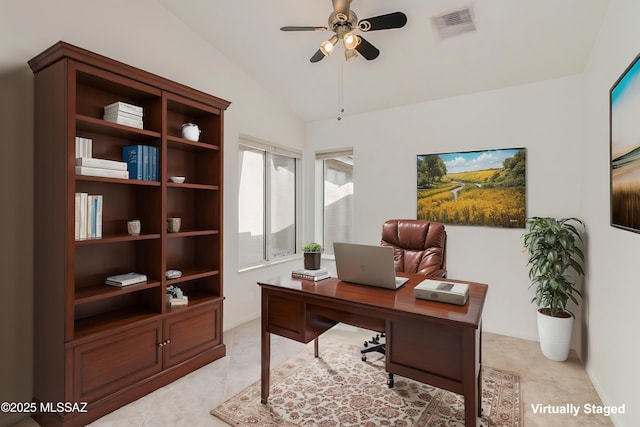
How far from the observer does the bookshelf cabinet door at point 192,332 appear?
7.95 feet

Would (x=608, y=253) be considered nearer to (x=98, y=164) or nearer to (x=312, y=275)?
(x=312, y=275)

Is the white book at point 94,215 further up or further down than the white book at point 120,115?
further down

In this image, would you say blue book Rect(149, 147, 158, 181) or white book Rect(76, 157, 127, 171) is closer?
white book Rect(76, 157, 127, 171)

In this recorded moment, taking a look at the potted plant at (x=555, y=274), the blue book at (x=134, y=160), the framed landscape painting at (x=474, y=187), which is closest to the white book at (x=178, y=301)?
the blue book at (x=134, y=160)

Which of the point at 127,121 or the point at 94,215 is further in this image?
the point at 127,121

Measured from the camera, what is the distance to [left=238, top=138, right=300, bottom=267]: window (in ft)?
12.1

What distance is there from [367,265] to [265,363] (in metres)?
0.92

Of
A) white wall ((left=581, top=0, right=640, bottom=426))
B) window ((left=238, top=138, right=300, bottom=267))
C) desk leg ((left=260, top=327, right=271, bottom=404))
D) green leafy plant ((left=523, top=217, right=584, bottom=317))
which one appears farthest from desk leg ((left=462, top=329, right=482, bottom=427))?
window ((left=238, top=138, right=300, bottom=267))

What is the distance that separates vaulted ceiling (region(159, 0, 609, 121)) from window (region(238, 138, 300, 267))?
834 millimetres

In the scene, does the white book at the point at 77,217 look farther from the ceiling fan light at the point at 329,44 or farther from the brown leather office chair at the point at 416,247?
the brown leather office chair at the point at 416,247

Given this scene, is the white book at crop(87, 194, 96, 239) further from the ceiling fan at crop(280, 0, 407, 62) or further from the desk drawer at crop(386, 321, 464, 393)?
the desk drawer at crop(386, 321, 464, 393)

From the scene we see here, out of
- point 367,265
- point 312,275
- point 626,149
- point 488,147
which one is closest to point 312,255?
point 312,275

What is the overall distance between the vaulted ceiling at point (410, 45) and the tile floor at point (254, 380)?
8.26 ft

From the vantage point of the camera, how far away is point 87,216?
80.4 inches
